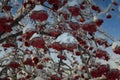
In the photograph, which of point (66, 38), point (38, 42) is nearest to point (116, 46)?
point (66, 38)

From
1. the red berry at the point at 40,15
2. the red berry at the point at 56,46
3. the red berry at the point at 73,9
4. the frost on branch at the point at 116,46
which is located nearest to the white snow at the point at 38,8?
the red berry at the point at 40,15

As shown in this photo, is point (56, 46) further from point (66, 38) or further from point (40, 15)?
point (40, 15)

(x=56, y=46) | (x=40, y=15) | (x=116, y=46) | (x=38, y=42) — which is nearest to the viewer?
(x=38, y=42)

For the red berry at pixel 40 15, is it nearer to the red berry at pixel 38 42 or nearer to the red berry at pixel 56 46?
the red berry at pixel 38 42

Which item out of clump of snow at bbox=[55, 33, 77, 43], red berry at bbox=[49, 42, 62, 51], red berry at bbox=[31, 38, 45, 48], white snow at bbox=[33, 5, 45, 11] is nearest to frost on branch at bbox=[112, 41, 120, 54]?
clump of snow at bbox=[55, 33, 77, 43]

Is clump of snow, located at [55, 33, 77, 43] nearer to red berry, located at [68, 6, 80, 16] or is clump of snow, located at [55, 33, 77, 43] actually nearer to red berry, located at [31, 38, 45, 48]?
red berry, located at [31, 38, 45, 48]

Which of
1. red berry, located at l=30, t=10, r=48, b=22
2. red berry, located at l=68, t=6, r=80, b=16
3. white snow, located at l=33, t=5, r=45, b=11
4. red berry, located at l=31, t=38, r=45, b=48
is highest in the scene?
red berry, located at l=68, t=6, r=80, b=16

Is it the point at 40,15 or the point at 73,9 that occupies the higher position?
the point at 73,9

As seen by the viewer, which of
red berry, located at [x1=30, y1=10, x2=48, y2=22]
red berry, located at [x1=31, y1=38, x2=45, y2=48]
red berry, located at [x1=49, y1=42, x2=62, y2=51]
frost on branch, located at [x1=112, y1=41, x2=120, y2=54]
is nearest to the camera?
red berry, located at [x1=31, y1=38, x2=45, y2=48]

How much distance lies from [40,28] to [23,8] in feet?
1.74

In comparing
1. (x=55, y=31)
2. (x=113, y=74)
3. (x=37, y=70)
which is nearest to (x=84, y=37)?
(x=55, y=31)

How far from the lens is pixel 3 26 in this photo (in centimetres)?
494

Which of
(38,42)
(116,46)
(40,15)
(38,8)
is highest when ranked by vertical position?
(38,8)

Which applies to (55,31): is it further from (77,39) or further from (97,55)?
(97,55)
